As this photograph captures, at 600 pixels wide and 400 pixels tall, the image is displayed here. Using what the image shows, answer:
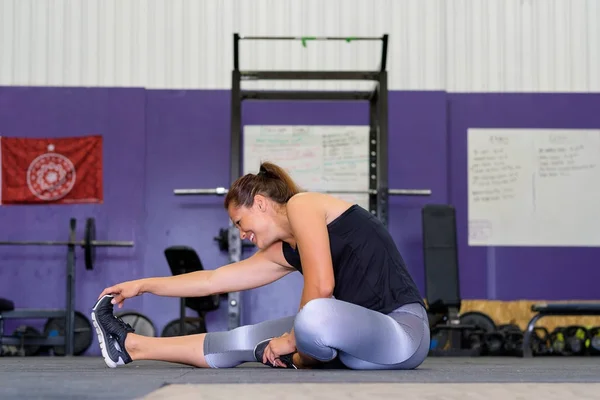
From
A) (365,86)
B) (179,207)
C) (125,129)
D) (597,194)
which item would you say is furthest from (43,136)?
(597,194)

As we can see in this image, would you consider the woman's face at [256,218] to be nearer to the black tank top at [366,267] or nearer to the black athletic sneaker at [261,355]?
the black tank top at [366,267]

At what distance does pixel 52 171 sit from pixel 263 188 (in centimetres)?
407

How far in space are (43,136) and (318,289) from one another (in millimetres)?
4448

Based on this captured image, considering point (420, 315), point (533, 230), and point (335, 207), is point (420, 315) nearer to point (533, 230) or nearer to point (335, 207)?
point (335, 207)

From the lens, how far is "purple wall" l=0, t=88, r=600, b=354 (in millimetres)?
6258

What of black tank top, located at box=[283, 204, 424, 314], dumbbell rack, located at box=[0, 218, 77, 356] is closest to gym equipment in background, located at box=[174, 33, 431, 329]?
dumbbell rack, located at box=[0, 218, 77, 356]

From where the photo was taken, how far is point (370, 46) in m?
6.59

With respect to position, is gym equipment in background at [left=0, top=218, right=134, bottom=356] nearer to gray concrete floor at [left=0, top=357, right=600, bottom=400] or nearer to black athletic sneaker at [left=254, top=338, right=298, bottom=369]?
black athletic sneaker at [left=254, top=338, right=298, bottom=369]

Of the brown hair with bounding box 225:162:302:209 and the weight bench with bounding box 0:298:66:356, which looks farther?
the weight bench with bounding box 0:298:66:356

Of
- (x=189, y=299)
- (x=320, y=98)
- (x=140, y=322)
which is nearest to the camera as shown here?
(x=320, y=98)

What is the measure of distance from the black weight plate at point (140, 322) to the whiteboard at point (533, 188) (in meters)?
2.41

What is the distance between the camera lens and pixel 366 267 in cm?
257

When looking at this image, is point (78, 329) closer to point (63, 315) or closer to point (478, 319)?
point (63, 315)

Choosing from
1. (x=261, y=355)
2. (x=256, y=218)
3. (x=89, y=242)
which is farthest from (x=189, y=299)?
(x=256, y=218)
